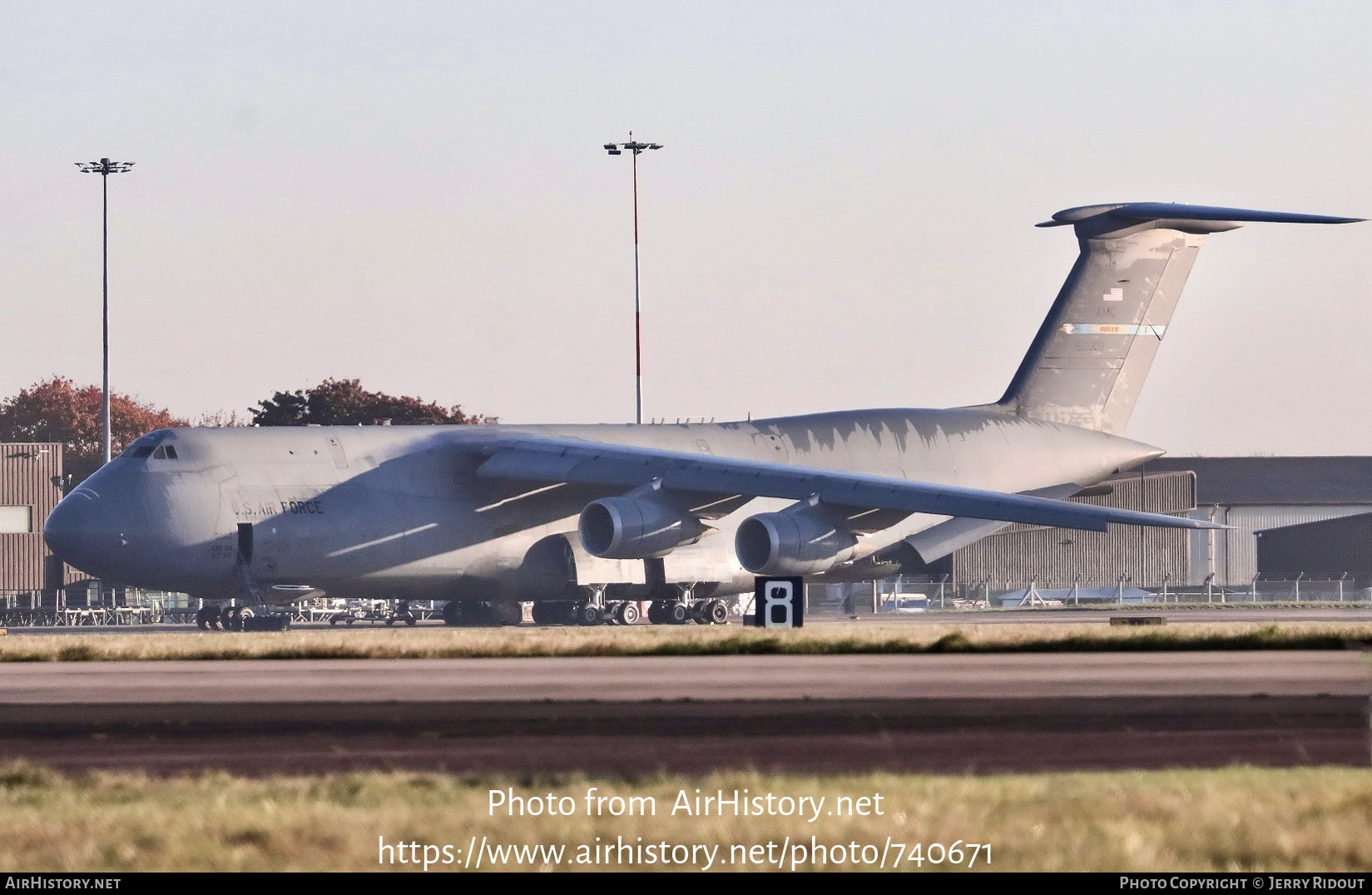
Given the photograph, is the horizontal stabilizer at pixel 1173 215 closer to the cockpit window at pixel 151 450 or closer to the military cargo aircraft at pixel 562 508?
the military cargo aircraft at pixel 562 508

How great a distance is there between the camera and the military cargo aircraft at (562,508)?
1516 inches

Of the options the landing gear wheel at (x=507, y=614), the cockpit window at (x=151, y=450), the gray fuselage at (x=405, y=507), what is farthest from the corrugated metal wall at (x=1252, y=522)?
the cockpit window at (x=151, y=450)

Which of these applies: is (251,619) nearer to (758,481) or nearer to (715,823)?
(758,481)

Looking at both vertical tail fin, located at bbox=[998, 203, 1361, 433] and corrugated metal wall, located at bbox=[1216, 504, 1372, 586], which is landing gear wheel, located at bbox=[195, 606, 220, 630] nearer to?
vertical tail fin, located at bbox=[998, 203, 1361, 433]

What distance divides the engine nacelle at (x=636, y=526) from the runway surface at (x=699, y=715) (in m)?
15.1

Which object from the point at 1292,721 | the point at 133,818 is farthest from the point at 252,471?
the point at 133,818

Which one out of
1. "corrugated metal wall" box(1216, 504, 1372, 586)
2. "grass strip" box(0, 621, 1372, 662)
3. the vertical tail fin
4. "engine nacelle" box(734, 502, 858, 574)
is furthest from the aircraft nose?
"corrugated metal wall" box(1216, 504, 1372, 586)

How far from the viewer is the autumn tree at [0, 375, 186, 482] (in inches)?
4326

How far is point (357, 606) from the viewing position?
60.0 m

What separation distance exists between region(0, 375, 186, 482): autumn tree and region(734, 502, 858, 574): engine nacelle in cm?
7286

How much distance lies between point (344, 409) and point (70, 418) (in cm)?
2848

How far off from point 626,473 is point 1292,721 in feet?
84.9
